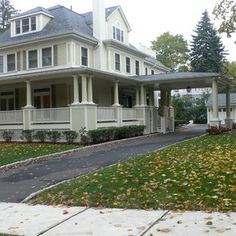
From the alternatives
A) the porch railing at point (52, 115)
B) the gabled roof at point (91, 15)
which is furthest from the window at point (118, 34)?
the porch railing at point (52, 115)

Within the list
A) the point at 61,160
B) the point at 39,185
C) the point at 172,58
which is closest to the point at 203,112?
the point at 172,58

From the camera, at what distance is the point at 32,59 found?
27.0 meters

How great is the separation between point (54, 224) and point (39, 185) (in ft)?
13.0

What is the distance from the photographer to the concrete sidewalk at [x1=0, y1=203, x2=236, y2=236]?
5.80 meters

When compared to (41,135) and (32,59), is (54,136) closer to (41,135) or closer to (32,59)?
(41,135)

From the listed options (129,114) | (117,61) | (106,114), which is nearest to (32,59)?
(117,61)

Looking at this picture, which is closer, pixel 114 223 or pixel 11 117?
pixel 114 223

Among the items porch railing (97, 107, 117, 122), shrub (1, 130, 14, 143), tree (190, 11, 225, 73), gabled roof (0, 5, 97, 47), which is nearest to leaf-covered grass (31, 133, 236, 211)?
porch railing (97, 107, 117, 122)

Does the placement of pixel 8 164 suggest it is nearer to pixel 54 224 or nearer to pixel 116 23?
pixel 54 224

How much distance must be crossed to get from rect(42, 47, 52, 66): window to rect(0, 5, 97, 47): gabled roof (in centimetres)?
95

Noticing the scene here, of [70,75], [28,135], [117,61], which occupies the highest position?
[117,61]

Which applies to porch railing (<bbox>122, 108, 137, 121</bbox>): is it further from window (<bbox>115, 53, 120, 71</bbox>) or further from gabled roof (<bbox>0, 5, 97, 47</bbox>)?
gabled roof (<bbox>0, 5, 97, 47</bbox>)

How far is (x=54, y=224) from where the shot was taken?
6594 millimetres

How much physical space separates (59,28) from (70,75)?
6.22 metres
